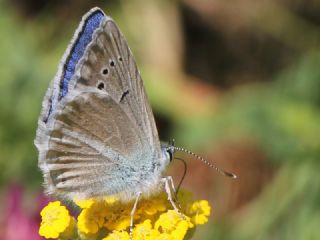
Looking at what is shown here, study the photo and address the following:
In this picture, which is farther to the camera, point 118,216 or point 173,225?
point 118,216

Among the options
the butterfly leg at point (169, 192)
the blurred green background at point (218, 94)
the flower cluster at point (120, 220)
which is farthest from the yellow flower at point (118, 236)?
the blurred green background at point (218, 94)

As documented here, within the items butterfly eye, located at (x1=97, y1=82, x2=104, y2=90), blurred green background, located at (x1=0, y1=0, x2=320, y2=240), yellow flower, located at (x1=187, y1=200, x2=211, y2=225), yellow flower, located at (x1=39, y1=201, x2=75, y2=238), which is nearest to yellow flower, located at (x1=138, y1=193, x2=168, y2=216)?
yellow flower, located at (x1=187, y1=200, x2=211, y2=225)

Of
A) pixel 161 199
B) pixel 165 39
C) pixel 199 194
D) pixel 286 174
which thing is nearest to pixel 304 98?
pixel 286 174

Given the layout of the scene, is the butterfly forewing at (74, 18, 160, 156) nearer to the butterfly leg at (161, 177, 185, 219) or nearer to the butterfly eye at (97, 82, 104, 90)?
the butterfly eye at (97, 82, 104, 90)

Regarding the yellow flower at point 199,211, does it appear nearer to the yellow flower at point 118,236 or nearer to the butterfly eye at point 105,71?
the yellow flower at point 118,236

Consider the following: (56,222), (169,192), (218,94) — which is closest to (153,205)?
(169,192)

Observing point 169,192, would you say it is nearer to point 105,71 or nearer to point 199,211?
point 199,211
